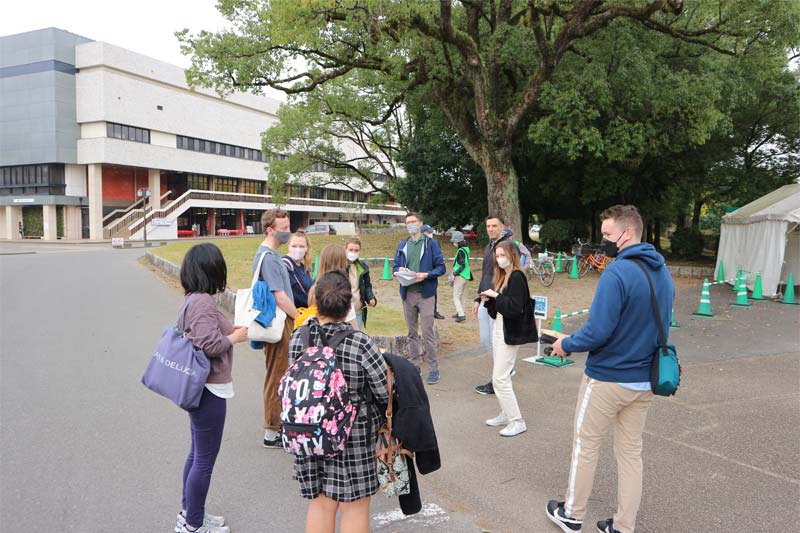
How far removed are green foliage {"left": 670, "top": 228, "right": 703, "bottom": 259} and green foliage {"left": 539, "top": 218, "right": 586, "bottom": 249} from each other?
4.58 m

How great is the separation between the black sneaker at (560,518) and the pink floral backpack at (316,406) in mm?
1670

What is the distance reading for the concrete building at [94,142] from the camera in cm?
4359

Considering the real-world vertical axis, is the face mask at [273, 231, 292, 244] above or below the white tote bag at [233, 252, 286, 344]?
above

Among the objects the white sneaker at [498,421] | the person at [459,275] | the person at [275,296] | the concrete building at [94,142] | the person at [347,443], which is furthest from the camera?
the concrete building at [94,142]

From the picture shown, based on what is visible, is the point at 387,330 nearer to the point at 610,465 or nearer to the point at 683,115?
the point at 610,465

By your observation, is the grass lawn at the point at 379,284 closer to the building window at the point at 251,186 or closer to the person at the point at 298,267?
the person at the point at 298,267

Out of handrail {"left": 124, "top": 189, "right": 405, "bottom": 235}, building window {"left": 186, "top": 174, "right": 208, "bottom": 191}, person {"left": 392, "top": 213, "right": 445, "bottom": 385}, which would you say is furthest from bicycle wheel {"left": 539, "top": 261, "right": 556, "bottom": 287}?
building window {"left": 186, "top": 174, "right": 208, "bottom": 191}

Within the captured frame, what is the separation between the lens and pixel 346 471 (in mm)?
2463

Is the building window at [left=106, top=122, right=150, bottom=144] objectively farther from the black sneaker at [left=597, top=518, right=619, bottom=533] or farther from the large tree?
the black sneaker at [left=597, top=518, right=619, bottom=533]

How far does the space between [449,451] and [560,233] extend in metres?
19.3

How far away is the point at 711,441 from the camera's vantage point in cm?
455

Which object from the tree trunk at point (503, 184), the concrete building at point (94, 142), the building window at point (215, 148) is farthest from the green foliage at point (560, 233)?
the building window at point (215, 148)

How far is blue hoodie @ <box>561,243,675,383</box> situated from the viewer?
293cm

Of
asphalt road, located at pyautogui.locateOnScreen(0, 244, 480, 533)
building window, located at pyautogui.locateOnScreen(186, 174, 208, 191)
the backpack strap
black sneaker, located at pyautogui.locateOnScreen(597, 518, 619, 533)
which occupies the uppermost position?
building window, located at pyautogui.locateOnScreen(186, 174, 208, 191)
